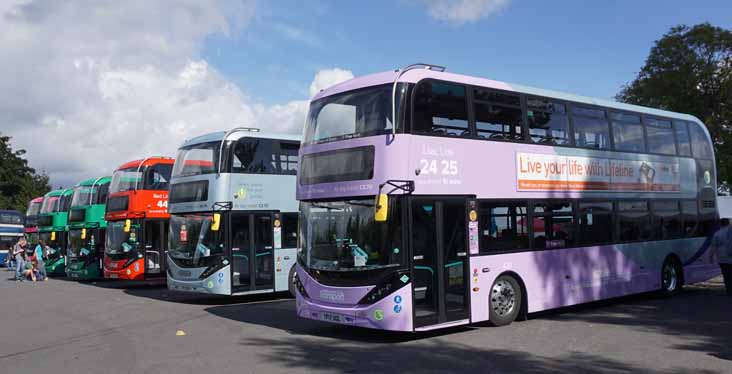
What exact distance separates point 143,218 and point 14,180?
59220 mm

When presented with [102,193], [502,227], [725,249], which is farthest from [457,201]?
[102,193]

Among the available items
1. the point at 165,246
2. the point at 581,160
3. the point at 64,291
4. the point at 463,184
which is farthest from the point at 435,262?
the point at 64,291

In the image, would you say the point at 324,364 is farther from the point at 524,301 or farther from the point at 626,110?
the point at 626,110

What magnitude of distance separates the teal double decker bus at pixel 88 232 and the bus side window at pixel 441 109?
762 inches

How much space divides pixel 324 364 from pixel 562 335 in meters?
4.35

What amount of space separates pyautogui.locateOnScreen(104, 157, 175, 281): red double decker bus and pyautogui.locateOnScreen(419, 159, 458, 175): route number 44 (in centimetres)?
1381

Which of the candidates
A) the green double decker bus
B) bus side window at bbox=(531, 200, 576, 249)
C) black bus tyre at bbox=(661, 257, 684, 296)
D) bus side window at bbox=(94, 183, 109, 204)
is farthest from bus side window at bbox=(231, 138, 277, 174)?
the green double decker bus

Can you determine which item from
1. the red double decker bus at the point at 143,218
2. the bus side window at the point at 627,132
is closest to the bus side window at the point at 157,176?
the red double decker bus at the point at 143,218

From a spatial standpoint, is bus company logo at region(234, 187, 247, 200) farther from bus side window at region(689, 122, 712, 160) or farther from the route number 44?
bus side window at region(689, 122, 712, 160)

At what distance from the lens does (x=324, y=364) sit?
29.1ft

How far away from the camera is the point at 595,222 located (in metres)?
14.1

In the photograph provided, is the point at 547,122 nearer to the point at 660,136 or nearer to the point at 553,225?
the point at 553,225

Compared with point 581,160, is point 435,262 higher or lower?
lower

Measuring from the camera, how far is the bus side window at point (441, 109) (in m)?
10.8
